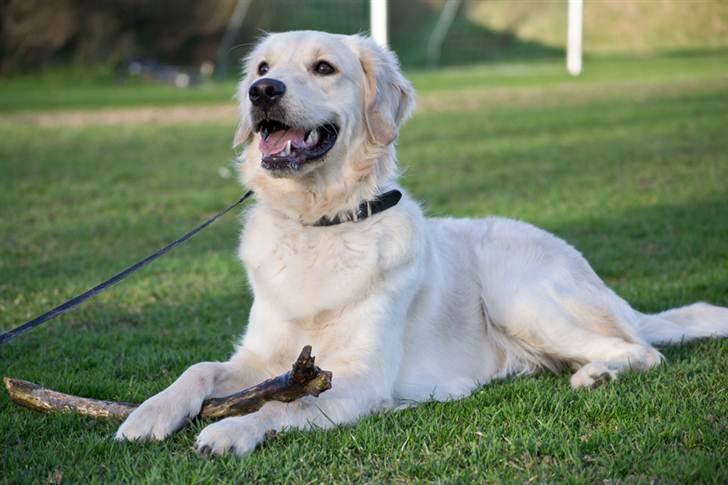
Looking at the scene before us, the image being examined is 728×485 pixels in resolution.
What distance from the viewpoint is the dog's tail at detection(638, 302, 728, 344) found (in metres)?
4.96

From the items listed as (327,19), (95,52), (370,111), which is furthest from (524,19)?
(370,111)

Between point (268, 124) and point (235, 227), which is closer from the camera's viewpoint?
point (268, 124)

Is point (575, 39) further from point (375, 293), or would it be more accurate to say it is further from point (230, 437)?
point (230, 437)

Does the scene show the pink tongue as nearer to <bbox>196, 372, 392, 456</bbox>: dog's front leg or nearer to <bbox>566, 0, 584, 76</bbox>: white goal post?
<bbox>196, 372, 392, 456</bbox>: dog's front leg

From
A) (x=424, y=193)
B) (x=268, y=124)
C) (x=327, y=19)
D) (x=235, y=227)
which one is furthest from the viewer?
(x=327, y=19)

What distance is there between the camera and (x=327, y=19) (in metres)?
35.0

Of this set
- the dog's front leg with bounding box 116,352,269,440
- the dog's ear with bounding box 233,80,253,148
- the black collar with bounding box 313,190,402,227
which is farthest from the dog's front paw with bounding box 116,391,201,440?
the dog's ear with bounding box 233,80,253,148

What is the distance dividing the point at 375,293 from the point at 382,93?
107 cm

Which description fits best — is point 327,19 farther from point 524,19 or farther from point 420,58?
point 524,19

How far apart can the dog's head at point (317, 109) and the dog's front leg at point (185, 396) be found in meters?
0.93

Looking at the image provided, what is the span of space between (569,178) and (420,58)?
26463 mm

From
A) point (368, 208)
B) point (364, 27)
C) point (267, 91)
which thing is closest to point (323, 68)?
point (267, 91)

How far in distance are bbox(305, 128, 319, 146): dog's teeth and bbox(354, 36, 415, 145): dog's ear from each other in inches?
11.6

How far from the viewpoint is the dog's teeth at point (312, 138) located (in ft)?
14.5
